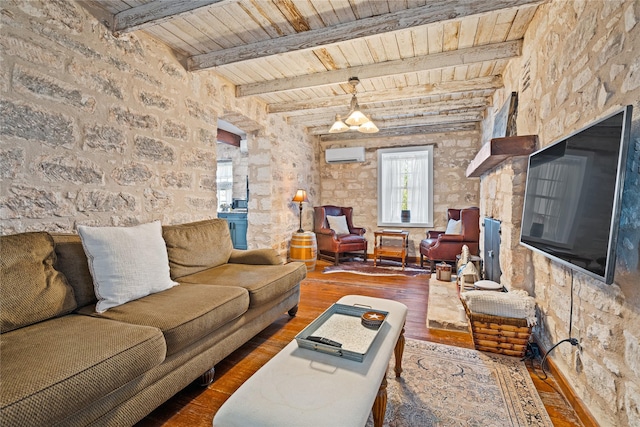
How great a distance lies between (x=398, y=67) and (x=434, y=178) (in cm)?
309

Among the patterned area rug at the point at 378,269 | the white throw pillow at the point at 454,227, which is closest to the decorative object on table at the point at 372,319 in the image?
the patterned area rug at the point at 378,269

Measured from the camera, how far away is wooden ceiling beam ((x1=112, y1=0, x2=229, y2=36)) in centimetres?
188

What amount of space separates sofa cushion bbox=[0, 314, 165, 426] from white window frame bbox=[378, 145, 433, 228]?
4948 mm

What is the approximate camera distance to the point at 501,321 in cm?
194

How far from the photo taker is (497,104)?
11.3 ft

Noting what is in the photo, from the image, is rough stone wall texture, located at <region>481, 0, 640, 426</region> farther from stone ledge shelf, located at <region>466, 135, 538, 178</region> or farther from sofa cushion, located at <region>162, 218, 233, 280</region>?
sofa cushion, located at <region>162, 218, 233, 280</region>

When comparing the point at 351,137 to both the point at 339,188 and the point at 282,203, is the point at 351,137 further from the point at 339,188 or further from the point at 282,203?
the point at 282,203

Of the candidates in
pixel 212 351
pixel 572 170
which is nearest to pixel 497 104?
pixel 572 170

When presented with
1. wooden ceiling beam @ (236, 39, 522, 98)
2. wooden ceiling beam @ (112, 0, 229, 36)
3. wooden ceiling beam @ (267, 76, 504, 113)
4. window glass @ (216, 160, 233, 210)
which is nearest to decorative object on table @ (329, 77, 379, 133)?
wooden ceiling beam @ (236, 39, 522, 98)

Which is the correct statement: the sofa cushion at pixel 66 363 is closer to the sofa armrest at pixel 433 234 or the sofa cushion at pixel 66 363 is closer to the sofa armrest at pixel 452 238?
the sofa armrest at pixel 452 238

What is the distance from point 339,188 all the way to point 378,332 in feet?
16.1

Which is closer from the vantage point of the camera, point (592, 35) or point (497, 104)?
point (592, 35)

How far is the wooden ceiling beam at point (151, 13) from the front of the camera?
1.88m

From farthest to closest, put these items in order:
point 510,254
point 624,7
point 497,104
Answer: point 497,104 → point 510,254 → point 624,7
